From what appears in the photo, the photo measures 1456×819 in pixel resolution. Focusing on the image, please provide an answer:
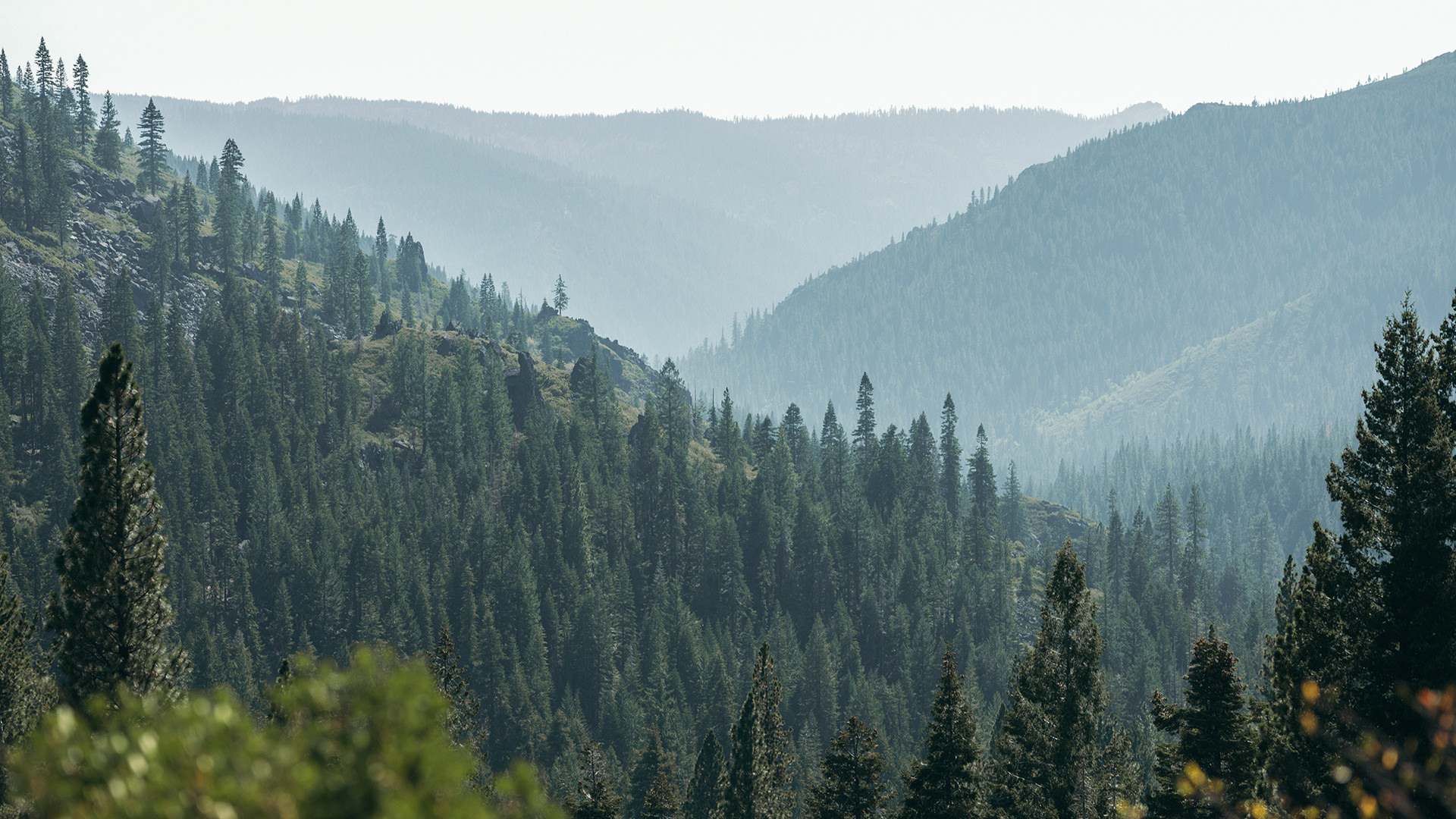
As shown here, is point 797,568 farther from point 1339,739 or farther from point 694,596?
point 1339,739

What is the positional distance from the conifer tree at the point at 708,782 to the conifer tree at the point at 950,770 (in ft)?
105

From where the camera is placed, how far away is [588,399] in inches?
7815

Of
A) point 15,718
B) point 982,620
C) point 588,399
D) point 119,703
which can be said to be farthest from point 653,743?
point 588,399

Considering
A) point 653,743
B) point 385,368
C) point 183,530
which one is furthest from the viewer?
point 385,368

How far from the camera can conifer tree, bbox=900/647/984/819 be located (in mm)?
43344

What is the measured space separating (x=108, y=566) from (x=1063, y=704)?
34.8 m

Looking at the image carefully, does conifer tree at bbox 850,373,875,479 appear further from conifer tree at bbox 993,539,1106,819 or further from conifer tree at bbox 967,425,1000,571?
conifer tree at bbox 993,539,1106,819

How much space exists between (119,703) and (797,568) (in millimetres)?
134014

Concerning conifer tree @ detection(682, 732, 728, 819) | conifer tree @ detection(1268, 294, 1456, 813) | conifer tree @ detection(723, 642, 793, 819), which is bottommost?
conifer tree @ detection(682, 732, 728, 819)

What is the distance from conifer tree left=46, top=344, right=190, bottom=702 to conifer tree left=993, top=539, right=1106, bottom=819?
31683mm

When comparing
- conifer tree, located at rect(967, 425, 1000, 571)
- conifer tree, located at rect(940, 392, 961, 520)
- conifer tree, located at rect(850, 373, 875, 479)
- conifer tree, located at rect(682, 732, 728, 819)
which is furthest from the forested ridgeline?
conifer tree, located at rect(940, 392, 961, 520)

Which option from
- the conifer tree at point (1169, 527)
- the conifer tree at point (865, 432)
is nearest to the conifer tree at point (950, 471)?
the conifer tree at point (865, 432)

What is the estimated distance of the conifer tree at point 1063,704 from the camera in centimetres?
4100

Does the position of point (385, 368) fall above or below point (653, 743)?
above
